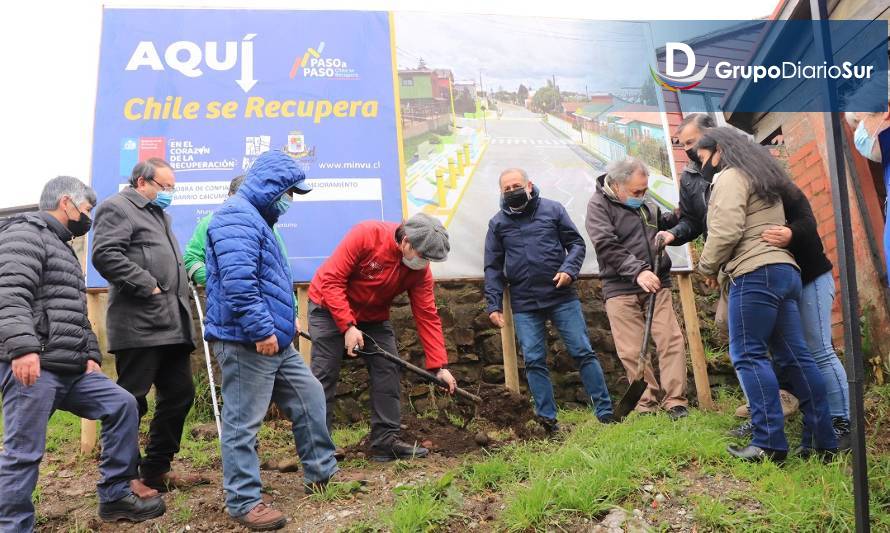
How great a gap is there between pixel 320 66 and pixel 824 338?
4.16 meters

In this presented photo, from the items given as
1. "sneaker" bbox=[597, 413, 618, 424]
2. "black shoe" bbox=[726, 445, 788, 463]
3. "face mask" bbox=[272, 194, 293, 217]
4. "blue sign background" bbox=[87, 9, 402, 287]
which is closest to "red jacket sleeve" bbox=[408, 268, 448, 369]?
"blue sign background" bbox=[87, 9, 402, 287]

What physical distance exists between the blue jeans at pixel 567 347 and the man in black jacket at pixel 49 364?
8.36ft

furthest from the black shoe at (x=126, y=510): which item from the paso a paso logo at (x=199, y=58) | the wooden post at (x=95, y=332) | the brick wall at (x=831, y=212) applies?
the brick wall at (x=831, y=212)

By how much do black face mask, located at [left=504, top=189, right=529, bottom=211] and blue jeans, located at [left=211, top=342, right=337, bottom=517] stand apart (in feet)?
7.19

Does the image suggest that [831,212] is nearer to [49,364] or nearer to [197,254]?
[197,254]

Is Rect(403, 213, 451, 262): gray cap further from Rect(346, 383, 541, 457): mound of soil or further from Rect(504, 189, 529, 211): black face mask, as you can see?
Rect(346, 383, 541, 457): mound of soil

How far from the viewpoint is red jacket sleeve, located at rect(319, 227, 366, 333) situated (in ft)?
14.0

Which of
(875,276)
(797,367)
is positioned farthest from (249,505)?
(875,276)

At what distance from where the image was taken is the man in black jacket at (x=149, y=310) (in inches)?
150

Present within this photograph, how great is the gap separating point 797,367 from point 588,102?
3353 millimetres

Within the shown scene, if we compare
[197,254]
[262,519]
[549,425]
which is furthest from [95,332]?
[549,425]

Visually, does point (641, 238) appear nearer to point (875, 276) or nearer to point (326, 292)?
point (875, 276)

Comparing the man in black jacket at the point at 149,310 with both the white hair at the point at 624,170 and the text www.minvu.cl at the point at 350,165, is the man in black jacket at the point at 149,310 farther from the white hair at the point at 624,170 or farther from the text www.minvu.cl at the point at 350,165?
the white hair at the point at 624,170

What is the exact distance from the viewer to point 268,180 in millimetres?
3473
